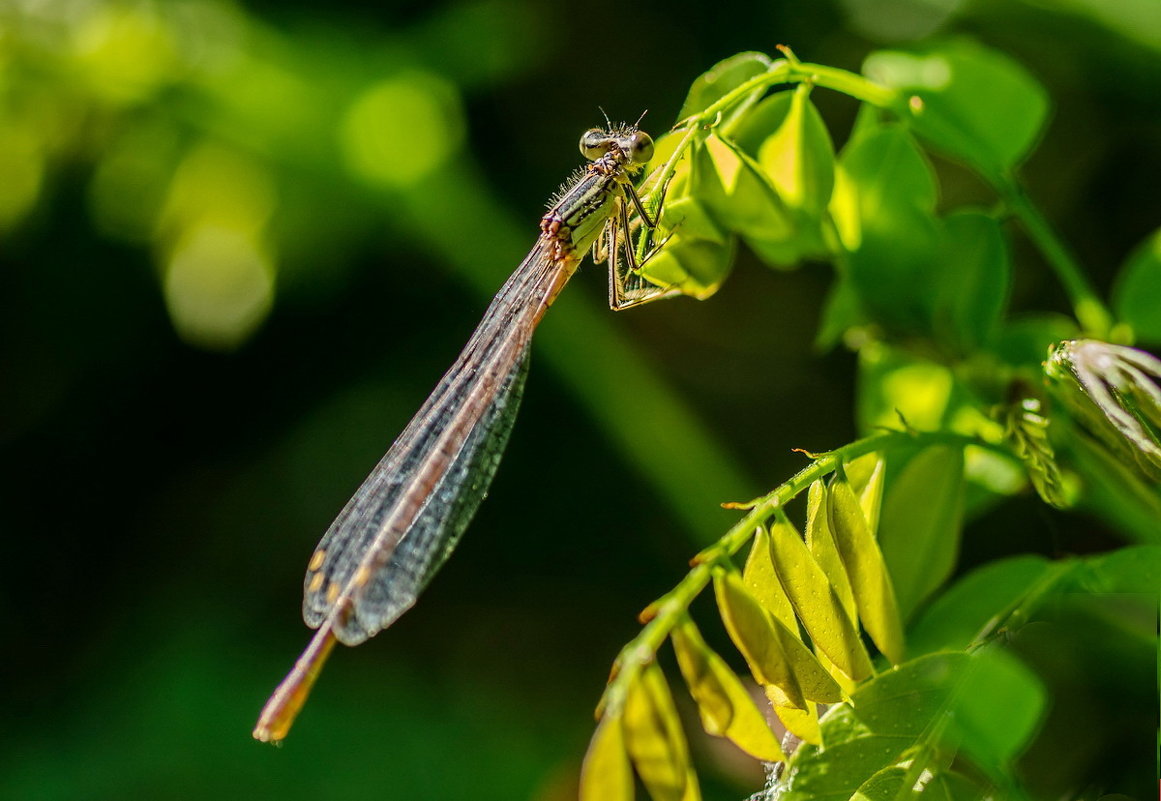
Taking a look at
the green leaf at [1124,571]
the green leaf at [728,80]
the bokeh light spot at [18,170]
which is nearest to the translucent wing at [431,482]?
the green leaf at [728,80]

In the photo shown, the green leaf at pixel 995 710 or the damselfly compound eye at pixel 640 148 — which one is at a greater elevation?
the damselfly compound eye at pixel 640 148

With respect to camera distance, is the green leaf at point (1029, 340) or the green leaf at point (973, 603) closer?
the green leaf at point (973, 603)

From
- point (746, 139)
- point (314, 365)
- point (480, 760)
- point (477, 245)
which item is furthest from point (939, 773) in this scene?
point (314, 365)

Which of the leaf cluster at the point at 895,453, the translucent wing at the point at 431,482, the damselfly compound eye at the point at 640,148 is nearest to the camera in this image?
the leaf cluster at the point at 895,453

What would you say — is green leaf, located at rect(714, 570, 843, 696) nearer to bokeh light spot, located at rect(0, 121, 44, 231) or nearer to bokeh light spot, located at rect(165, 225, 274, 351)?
bokeh light spot, located at rect(165, 225, 274, 351)

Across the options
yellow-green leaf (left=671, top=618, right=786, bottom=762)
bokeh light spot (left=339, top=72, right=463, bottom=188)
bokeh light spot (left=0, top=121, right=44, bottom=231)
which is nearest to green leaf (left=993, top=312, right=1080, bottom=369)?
yellow-green leaf (left=671, top=618, right=786, bottom=762)

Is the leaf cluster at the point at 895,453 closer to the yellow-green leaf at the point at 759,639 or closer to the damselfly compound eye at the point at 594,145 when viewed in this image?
the yellow-green leaf at the point at 759,639
